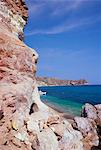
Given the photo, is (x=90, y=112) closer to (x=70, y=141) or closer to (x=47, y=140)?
(x=70, y=141)

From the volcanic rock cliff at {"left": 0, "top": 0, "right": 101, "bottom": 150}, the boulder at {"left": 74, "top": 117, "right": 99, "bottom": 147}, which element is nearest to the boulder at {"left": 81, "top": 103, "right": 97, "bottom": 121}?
the boulder at {"left": 74, "top": 117, "right": 99, "bottom": 147}

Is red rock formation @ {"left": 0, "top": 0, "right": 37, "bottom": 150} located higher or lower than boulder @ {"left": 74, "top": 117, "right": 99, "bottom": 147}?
higher

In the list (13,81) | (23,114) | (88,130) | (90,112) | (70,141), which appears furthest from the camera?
(90,112)

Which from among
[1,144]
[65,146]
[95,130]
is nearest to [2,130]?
[1,144]

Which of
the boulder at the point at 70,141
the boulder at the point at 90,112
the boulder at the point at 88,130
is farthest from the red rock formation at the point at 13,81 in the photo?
the boulder at the point at 90,112

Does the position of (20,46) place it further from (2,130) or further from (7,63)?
(2,130)

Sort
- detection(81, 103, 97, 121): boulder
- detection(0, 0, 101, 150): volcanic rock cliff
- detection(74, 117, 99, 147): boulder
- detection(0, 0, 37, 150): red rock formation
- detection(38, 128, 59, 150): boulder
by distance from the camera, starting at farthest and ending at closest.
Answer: detection(81, 103, 97, 121): boulder, detection(74, 117, 99, 147): boulder, detection(38, 128, 59, 150): boulder, detection(0, 0, 37, 150): red rock formation, detection(0, 0, 101, 150): volcanic rock cliff

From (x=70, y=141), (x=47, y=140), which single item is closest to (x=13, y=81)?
(x=47, y=140)

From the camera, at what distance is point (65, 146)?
2286cm

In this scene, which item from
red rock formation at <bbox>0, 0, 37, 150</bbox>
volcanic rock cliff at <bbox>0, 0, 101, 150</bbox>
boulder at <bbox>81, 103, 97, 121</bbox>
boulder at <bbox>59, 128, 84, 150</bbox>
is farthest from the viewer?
boulder at <bbox>81, 103, 97, 121</bbox>

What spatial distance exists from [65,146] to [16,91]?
5.77 meters

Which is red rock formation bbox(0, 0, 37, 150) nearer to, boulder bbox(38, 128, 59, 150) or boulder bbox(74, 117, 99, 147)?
boulder bbox(38, 128, 59, 150)

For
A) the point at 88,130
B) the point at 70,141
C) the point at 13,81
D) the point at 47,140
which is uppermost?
the point at 13,81

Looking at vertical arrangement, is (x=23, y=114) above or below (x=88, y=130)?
above
